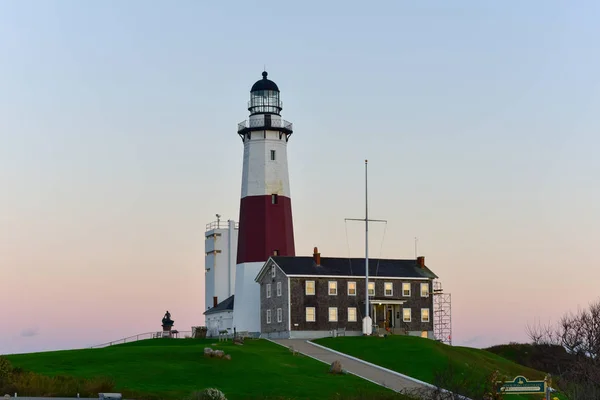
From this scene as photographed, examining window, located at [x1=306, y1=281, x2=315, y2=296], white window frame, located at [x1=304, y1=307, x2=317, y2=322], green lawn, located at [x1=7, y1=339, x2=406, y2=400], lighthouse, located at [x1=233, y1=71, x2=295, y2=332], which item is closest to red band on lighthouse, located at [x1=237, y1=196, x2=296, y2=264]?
lighthouse, located at [x1=233, y1=71, x2=295, y2=332]

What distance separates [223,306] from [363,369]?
34.5 metres

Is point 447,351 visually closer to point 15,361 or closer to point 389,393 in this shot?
point 389,393

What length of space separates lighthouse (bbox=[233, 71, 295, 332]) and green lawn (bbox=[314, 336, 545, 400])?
12.2 metres

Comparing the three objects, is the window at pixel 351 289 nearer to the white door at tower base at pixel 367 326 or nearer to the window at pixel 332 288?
the window at pixel 332 288

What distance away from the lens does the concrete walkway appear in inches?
2008

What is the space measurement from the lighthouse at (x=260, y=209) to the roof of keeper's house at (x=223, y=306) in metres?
4.32

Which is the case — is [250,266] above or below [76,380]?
above

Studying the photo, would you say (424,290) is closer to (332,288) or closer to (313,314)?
(332,288)

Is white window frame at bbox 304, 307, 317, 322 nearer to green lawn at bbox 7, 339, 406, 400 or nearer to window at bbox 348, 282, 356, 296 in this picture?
window at bbox 348, 282, 356, 296

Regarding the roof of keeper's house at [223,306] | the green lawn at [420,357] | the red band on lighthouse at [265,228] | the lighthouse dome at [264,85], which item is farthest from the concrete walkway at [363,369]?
the lighthouse dome at [264,85]

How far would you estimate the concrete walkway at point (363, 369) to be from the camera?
51.0m

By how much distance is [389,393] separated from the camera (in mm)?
45375

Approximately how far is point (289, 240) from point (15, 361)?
31878 mm

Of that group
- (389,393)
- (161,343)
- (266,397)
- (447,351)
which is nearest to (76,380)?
(266,397)
